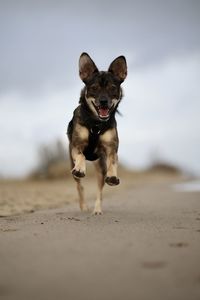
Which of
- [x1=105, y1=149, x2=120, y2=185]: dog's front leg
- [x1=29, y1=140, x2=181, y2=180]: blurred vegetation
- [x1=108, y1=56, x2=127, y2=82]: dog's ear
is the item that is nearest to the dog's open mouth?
[x1=105, y1=149, x2=120, y2=185]: dog's front leg

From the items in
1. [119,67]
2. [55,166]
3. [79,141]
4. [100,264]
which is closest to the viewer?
[100,264]

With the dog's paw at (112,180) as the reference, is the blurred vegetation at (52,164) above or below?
below

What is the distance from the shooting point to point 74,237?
4082mm

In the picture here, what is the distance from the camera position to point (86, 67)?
7059 mm

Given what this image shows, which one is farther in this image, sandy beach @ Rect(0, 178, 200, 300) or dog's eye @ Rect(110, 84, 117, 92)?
dog's eye @ Rect(110, 84, 117, 92)

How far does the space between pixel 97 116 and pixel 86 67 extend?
0.82 meters

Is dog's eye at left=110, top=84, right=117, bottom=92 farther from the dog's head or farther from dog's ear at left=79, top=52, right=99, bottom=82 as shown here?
dog's ear at left=79, top=52, right=99, bottom=82

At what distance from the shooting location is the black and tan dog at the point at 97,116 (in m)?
6.65

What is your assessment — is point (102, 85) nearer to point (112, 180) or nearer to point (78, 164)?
point (78, 164)

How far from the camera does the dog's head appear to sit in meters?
6.64

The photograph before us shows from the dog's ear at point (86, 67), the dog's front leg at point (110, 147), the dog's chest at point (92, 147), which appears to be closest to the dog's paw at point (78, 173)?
the dog's front leg at point (110, 147)

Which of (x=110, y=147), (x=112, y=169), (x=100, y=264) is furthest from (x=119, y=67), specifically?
(x=100, y=264)

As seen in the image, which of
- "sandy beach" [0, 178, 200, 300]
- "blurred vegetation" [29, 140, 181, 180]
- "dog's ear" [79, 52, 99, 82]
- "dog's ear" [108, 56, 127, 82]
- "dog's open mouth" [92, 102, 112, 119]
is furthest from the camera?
"blurred vegetation" [29, 140, 181, 180]

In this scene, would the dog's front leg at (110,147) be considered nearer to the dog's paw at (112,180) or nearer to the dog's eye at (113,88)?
the dog's paw at (112,180)
